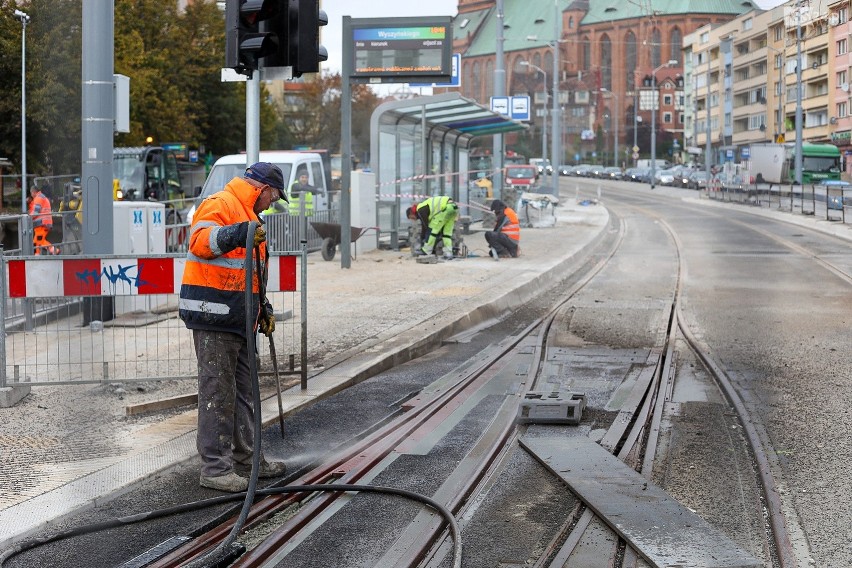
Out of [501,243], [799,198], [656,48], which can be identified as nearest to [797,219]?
[799,198]

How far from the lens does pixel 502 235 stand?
23891 millimetres

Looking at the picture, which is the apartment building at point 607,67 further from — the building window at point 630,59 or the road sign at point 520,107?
the road sign at point 520,107

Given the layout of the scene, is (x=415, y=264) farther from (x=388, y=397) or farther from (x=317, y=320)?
(x=388, y=397)

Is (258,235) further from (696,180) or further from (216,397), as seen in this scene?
(696,180)

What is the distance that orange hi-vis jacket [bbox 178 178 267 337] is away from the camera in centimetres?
652

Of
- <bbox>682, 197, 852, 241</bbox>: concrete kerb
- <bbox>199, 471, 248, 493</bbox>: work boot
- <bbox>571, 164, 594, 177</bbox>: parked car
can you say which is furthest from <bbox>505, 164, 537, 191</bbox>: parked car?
<bbox>199, 471, 248, 493</bbox>: work boot

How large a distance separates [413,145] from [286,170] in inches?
142

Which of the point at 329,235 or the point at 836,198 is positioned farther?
the point at 836,198

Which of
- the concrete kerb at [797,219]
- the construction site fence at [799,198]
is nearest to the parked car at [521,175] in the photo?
the construction site fence at [799,198]

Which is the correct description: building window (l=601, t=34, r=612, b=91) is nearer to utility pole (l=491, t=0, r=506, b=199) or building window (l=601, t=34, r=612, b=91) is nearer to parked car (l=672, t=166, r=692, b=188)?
parked car (l=672, t=166, r=692, b=188)

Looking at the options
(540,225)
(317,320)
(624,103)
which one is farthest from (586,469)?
(624,103)

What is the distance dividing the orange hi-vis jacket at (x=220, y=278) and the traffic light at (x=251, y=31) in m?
2.66

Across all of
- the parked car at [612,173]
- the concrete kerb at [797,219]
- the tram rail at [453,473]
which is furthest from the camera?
the parked car at [612,173]

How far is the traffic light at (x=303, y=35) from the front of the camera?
9.07m
